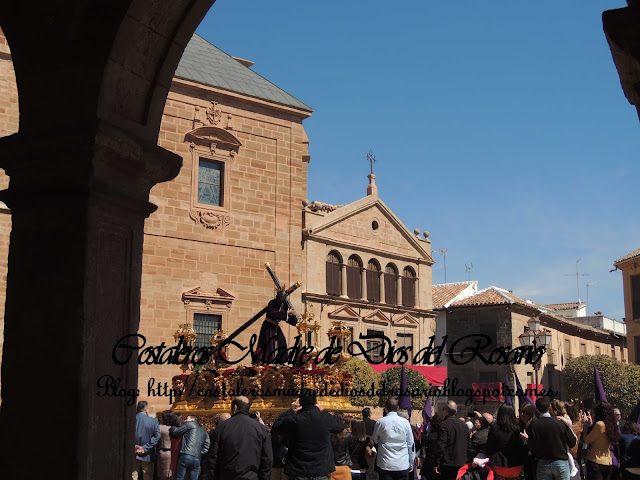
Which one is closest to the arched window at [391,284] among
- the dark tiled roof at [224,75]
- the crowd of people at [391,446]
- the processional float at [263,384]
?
the dark tiled roof at [224,75]

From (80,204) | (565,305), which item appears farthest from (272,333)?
(565,305)

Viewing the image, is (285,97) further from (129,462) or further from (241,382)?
(129,462)

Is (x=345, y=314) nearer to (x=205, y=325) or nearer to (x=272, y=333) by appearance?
(x=205, y=325)

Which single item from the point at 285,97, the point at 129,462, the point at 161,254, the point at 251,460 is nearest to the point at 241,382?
the point at 251,460

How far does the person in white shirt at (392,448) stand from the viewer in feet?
30.3

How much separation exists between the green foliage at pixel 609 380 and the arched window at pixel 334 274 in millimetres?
14262

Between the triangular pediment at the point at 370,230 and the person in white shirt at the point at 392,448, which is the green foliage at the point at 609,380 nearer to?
the triangular pediment at the point at 370,230

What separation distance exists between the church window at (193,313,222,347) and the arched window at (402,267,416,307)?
14.5m

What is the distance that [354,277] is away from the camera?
34.4 meters

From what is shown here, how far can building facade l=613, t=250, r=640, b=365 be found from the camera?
139 feet

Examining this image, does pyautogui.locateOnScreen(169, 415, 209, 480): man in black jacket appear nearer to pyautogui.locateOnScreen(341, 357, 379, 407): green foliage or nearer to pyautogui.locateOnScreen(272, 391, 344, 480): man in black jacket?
pyautogui.locateOnScreen(272, 391, 344, 480): man in black jacket

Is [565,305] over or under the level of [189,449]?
over

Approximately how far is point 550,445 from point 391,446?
1.99 m

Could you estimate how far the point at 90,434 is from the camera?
14.6 ft
